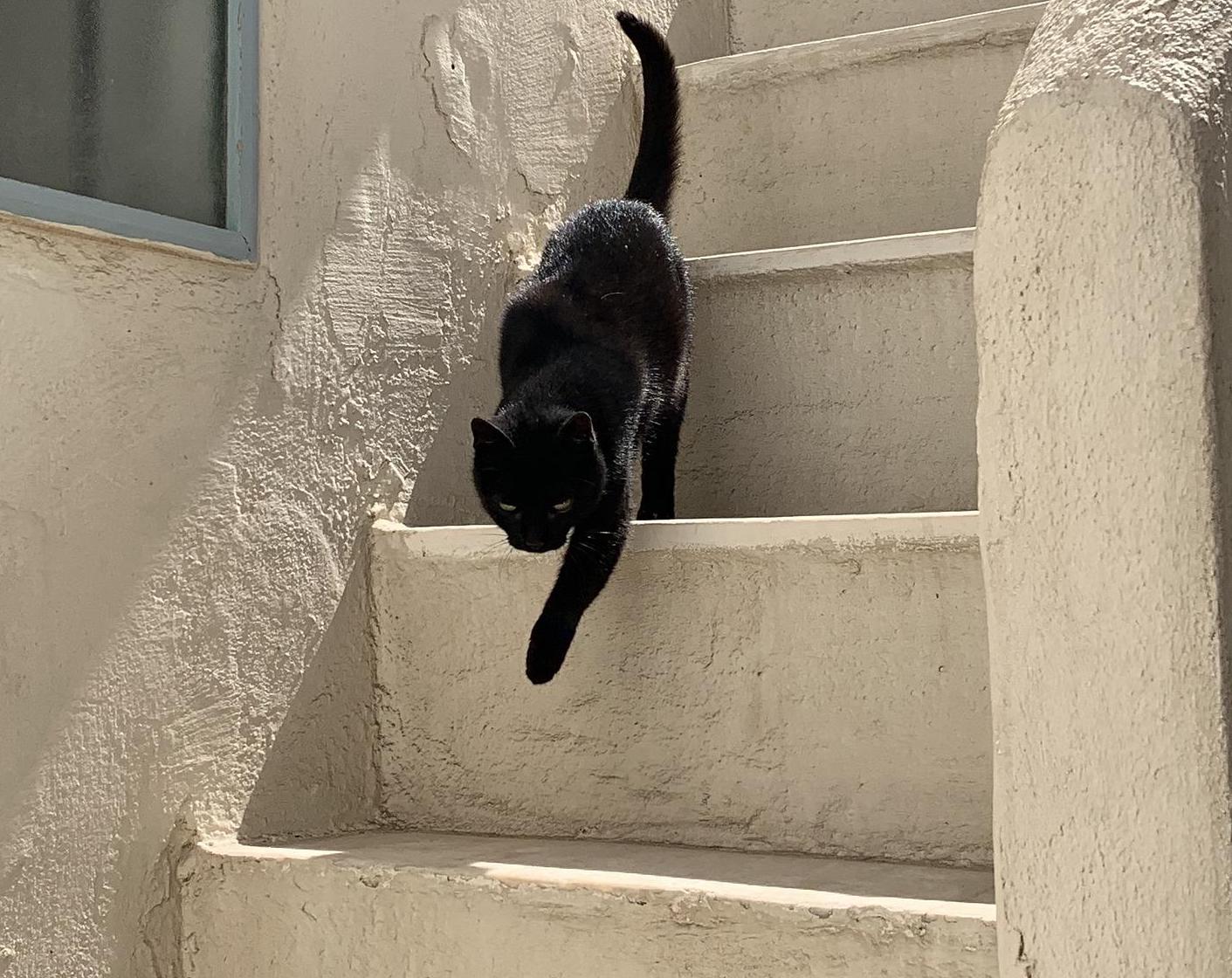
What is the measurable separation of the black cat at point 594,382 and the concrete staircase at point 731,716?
0.07 metres

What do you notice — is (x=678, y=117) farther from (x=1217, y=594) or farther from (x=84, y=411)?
(x=1217, y=594)

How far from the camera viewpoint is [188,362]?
1.67m

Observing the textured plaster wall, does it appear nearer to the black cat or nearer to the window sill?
the window sill

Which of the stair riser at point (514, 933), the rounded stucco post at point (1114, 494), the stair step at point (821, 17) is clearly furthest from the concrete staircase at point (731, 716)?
the stair step at point (821, 17)

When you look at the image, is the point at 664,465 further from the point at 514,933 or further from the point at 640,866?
the point at 514,933

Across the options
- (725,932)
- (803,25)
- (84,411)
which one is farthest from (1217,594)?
(803,25)

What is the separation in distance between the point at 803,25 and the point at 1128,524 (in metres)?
2.26

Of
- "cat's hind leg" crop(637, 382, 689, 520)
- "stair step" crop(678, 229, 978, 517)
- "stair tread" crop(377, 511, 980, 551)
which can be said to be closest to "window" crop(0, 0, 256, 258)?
"stair tread" crop(377, 511, 980, 551)

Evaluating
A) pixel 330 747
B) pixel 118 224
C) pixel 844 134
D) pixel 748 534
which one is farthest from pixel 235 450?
pixel 844 134

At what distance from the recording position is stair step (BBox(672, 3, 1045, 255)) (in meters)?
2.37

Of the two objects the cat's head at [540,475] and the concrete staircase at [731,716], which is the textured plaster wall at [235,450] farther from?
the cat's head at [540,475]

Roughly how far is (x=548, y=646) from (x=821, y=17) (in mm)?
1745

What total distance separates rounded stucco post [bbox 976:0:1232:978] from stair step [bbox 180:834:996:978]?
13.5 inches

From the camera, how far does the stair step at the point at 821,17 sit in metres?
2.82
